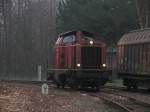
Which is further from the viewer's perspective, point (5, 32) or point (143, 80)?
point (5, 32)

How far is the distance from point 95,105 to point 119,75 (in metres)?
14.7

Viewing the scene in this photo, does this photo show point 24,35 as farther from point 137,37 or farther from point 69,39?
point 137,37

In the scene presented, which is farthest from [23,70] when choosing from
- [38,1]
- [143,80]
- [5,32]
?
[143,80]

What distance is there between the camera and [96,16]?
53094 millimetres

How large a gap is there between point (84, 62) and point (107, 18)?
Answer: 23.7 meters

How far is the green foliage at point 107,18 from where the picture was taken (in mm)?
52125

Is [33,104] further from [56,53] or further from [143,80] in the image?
[56,53]

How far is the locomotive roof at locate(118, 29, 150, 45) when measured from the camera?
97.8 feet

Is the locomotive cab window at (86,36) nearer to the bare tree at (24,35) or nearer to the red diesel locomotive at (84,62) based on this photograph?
the red diesel locomotive at (84,62)

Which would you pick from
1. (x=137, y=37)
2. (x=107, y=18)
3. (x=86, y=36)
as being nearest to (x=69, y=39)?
(x=86, y=36)

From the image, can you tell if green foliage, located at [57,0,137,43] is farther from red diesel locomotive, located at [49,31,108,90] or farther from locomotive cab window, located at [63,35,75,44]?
red diesel locomotive, located at [49,31,108,90]

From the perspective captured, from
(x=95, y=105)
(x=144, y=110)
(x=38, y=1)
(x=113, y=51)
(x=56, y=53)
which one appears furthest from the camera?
(x=38, y=1)

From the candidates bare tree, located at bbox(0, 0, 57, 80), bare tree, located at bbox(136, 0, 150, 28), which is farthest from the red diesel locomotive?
bare tree, located at bbox(0, 0, 57, 80)

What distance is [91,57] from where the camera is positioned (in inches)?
1165
